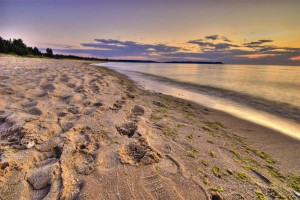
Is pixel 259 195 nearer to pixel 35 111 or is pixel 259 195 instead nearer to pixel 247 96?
pixel 35 111

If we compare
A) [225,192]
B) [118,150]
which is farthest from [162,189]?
[118,150]

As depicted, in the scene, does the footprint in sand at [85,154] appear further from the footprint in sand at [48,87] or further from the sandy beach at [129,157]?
the footprint in sand at [48,87]

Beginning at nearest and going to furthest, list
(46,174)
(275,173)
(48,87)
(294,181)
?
(46,174) < (294,181) < (275,173) < (48,87)

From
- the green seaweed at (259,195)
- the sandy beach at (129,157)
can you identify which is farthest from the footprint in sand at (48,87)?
the green seaweed at (259,195)

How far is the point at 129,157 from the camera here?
3.01 metres

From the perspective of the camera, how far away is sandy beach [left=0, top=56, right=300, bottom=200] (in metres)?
2.34

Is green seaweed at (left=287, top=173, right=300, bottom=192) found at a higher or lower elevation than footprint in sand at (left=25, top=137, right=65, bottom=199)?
lower

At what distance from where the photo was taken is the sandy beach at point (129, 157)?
7.68ft

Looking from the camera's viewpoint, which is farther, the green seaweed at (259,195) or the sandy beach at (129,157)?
the green seaweed at (259,195)

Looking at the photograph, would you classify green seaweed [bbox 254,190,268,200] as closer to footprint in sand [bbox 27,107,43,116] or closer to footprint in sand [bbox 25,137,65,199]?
footprint in sand [bbox 25,137,65,199]

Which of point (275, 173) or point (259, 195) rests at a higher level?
point (259, 195)

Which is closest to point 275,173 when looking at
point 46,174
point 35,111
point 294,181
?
point 294,181

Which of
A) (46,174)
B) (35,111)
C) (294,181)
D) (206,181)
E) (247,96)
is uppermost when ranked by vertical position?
(35,111)

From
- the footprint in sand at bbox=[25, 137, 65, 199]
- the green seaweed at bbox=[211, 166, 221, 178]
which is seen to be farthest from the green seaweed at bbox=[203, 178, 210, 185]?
the footprint in sand at bbox=[25, 137, 65, 199]
